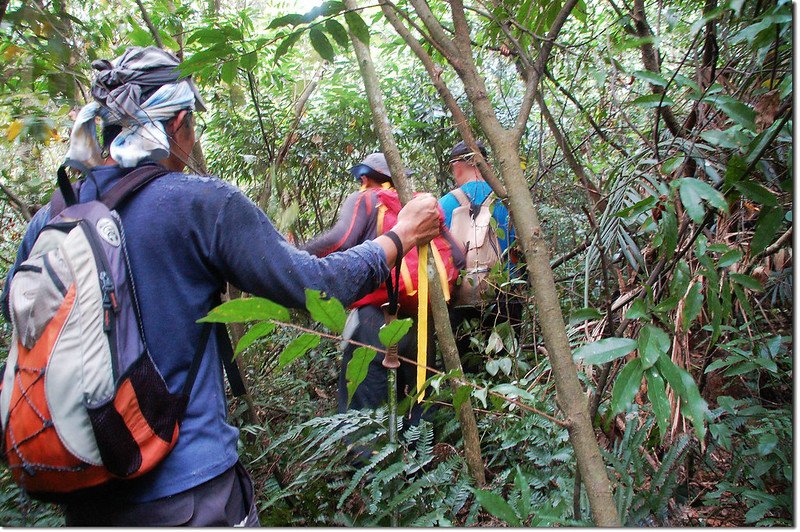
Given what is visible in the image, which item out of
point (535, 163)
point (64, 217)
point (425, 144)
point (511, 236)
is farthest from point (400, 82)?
point (64, 217)

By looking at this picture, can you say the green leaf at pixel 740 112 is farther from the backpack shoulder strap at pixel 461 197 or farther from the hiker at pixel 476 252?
the backpack shoulder strap at pixel 461 197

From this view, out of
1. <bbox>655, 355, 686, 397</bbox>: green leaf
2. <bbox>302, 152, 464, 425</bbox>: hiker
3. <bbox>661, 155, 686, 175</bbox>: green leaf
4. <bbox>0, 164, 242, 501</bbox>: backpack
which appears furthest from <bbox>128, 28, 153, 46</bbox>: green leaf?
<bbox>655, 355, 686, 397</bbox>: green leaf

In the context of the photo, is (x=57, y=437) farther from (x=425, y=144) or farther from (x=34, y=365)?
(x=425, y=144)

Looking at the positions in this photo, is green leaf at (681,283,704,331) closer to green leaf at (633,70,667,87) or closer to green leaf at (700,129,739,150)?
green leaf at (700,129,739,150)

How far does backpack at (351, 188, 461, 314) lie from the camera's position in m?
2.95

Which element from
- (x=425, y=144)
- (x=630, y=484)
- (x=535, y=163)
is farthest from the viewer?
(x=425, y=144)

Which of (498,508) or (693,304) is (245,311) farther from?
(693,304)

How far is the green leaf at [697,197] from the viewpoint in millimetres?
1044

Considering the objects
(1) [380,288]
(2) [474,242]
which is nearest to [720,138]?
(1) [380,288]

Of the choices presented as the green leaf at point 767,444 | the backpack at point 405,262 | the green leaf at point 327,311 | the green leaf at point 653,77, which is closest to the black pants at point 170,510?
the green leaf at point 327,311

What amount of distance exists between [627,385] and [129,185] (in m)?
1.08

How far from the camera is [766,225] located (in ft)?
3.83

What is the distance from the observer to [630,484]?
1825mm

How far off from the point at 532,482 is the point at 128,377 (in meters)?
1.46
